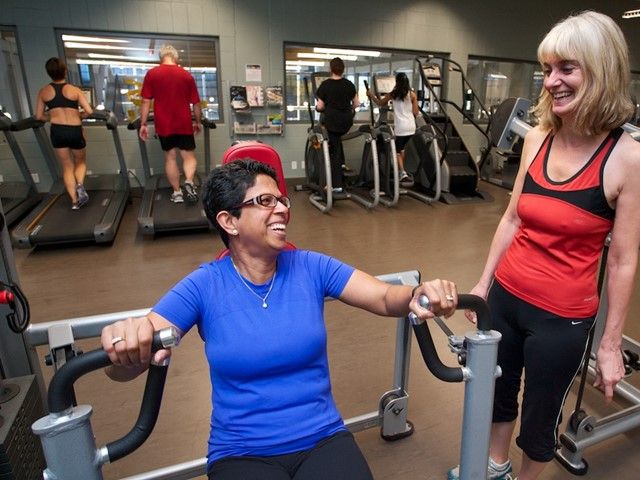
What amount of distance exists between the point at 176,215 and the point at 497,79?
6852 millimetres

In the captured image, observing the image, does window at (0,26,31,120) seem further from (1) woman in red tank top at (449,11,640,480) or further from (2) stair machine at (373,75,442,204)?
(1) woman in red tank top at (449,11,640,480)

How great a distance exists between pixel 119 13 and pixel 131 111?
1259 mm

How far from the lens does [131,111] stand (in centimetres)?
620

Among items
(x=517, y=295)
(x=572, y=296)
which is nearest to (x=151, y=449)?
(x=517, y=295)

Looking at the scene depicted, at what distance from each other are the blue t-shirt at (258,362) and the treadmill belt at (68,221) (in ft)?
11.6

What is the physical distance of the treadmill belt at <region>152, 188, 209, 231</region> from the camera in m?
4.39

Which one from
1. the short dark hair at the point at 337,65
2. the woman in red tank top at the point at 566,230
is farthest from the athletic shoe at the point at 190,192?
the woman in red tank top at the point at 566,230

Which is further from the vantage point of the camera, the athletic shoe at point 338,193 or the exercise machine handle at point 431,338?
the athletic shoe at point 338,193

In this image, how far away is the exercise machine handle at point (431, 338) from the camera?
997mm

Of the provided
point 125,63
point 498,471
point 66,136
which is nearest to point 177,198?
point 66,136

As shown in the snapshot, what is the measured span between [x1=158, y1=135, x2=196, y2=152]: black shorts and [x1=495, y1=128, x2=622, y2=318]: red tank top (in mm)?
4241

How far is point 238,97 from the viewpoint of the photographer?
6.33 metres

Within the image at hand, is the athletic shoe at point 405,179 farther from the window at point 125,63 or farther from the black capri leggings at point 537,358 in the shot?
the black capri leggings at point 537,358

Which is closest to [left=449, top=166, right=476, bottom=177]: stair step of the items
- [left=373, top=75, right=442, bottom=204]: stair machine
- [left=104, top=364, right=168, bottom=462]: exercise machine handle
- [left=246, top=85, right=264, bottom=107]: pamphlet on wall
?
→ [left=373, top=75, right=442, bottom=204]: stair machine
